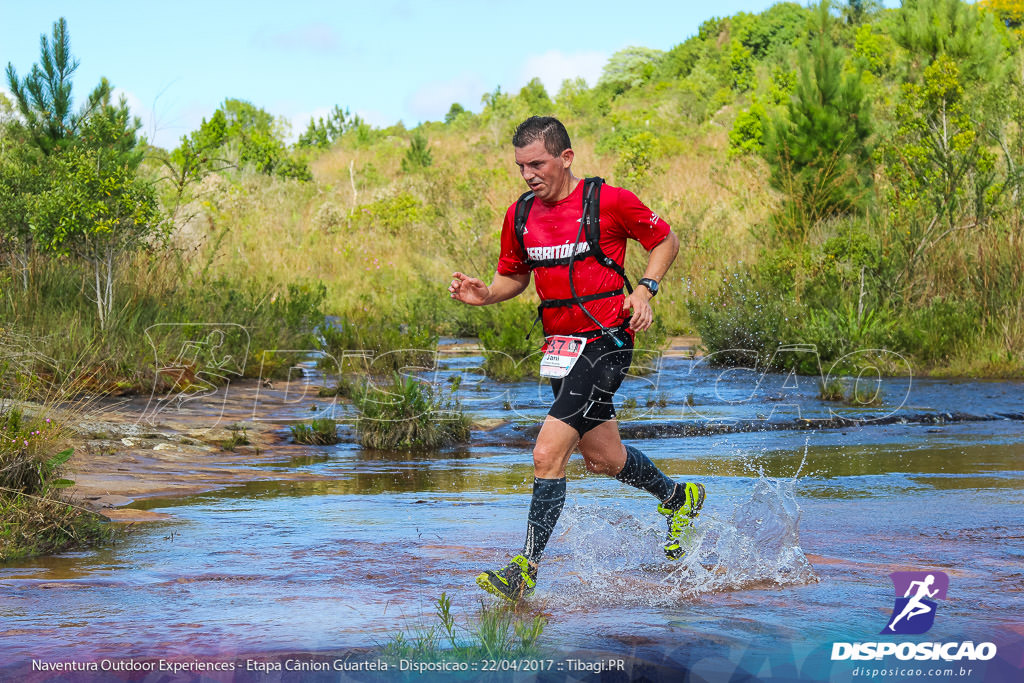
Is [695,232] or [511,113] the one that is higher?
[511,113]

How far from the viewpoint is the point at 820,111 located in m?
19.9

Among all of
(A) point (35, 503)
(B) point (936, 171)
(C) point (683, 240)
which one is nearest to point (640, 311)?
(A) point (35, 503)

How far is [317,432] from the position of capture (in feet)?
33.8

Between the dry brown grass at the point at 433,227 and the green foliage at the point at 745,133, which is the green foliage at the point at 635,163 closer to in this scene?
the dry brown grass at the point at 433,227

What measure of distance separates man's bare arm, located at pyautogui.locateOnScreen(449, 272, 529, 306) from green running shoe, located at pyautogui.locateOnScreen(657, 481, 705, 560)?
4.34 feet

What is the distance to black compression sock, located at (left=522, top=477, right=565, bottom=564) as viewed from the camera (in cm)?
509

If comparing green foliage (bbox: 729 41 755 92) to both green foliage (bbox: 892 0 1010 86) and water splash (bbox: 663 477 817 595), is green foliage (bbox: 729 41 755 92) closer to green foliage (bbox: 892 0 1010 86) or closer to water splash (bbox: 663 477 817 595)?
green foliage (bbox: 892 0 1010 86)

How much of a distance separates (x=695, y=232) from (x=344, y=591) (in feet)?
58.8

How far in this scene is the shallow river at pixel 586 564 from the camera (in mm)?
4270

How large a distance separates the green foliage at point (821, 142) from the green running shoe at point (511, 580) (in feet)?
50.9

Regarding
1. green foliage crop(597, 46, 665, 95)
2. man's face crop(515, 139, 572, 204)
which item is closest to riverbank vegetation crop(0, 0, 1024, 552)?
man's face crop(515, 139, 572, 204)

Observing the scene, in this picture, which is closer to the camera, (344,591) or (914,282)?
(344,591)

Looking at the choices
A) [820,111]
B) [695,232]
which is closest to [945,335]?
[820,111]

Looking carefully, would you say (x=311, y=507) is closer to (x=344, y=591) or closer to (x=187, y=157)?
(x=344, y=591)
